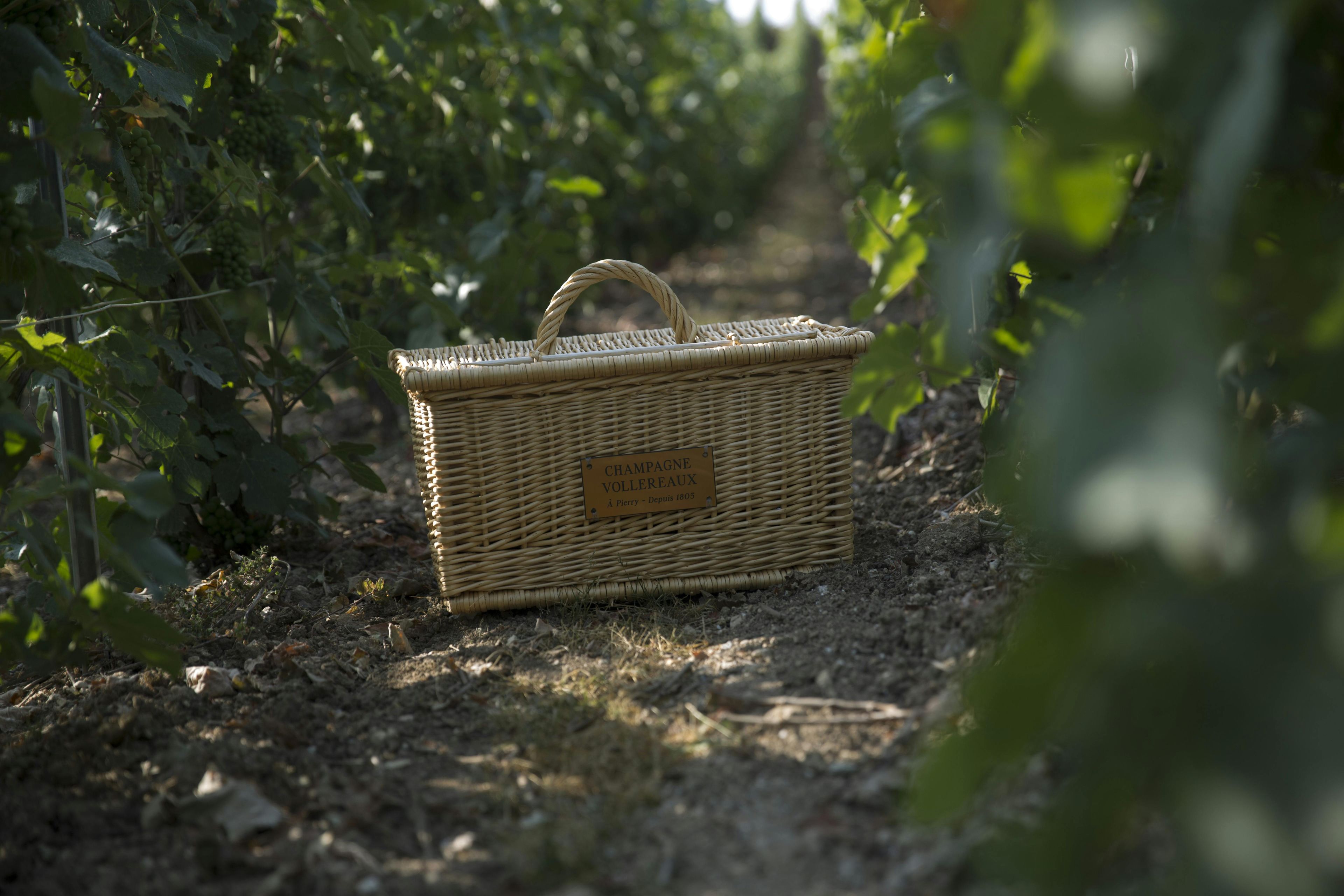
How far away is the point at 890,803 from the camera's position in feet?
3.70

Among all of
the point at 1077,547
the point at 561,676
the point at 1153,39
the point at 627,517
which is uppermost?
the point at 1153,39

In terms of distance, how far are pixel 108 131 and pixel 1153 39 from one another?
171cm

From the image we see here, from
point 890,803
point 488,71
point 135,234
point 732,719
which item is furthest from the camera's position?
point 488,71

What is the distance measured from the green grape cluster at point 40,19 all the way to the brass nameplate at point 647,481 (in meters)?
1.05

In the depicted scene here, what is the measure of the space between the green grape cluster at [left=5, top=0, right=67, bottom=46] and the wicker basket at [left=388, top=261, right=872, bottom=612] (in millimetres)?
715

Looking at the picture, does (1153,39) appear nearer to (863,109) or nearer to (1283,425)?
(863,109)

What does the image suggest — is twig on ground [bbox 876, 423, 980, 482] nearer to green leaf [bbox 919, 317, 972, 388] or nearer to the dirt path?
the dirt path

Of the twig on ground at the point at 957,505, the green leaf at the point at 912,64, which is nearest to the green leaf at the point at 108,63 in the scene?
the green leaf at the point at 912,64

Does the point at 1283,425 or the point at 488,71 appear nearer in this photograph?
the point at 1283,425

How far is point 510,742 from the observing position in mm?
1381

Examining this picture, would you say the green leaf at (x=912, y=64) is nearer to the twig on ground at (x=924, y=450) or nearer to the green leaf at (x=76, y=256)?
the green leaf at (x=76, y=256)

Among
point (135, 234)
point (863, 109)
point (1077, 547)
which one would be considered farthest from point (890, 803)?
point (135, 234)

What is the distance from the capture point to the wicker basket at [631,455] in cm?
178

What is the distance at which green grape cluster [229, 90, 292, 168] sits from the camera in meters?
2.06
